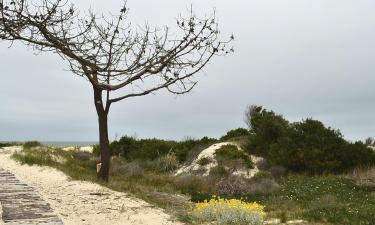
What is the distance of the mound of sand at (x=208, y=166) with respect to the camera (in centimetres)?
2369

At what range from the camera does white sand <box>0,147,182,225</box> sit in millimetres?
10281

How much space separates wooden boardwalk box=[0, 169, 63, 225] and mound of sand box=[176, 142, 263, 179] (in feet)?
37.3

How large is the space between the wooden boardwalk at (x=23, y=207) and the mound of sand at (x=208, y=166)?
448 inches

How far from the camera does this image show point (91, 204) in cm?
1195

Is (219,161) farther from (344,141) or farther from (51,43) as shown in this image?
(51,43)

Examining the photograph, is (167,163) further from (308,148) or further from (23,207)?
(23,207)

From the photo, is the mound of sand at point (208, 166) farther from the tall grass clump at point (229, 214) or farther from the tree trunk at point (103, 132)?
the tall grass clump at point (229, 214)

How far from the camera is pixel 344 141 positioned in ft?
80.5

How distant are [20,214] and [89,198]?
2708 millimetres

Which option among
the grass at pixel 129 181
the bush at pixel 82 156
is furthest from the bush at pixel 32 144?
the grass at pixel 129 181

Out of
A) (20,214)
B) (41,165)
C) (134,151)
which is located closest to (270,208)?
(20,214)

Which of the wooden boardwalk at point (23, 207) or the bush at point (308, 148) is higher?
the bush at point (308, 148)

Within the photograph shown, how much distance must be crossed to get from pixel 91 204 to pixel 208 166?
13.5 meters

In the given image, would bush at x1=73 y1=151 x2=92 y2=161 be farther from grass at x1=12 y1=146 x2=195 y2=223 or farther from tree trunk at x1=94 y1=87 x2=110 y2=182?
tree trunk at x1=94 y1=87 x2=110 y2=182
